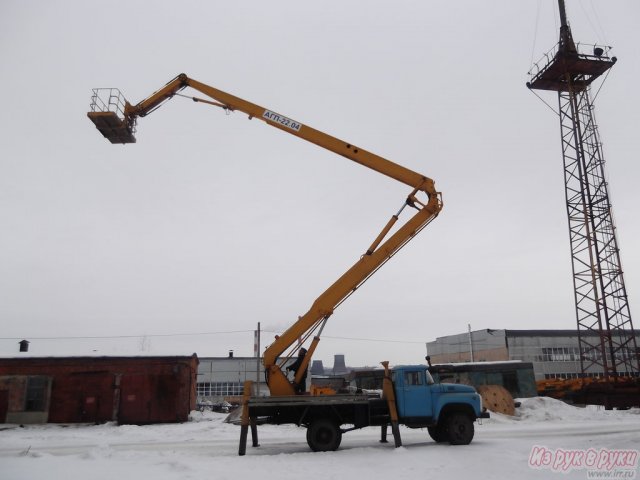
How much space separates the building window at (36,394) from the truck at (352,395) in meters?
18.3

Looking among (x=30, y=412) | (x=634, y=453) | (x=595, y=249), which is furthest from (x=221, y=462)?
(x=595, y=249)

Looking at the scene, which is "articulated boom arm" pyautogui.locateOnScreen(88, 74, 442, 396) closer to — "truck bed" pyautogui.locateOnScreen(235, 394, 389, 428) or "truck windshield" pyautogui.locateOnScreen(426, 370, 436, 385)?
"truck bed" pyautogui.locateOnScreen(235, 394, 389, 428)

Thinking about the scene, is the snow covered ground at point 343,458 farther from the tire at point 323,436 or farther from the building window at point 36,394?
the building window at point 36,394

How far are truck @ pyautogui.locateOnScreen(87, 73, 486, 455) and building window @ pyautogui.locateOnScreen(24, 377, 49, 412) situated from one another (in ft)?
59.9

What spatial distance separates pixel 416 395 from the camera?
52.0 ft

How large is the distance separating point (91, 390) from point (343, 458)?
2071 centimetres

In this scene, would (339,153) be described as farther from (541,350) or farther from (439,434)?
(541,350)

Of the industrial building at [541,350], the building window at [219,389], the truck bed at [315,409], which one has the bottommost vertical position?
the building window at [219,389]

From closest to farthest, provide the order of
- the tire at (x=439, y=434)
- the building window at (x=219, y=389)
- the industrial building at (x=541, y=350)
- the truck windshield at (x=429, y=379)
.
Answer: the truck windshield at (x=429, y=379) → the tire at (x=439, y=434) → the industrial building at (x=541, y=350) → the building window at (x=219, y=389)

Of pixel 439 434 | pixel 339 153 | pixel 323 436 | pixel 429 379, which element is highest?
pixel 339 153

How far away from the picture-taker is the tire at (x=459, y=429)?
15.6m

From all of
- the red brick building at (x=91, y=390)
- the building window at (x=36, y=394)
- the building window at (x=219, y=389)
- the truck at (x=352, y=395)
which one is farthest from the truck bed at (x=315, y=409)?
the building window at (x=219, y=389)

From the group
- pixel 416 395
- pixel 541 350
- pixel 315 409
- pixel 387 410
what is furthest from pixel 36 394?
pixel 541 350

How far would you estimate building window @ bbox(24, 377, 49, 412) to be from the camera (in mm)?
27969
